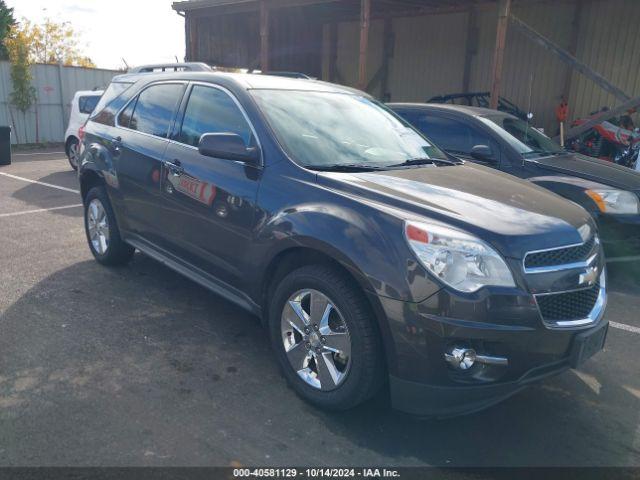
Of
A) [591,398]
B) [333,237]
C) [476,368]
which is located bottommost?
[591,398]

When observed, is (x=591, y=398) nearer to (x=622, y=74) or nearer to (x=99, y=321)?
(x=99, y=321)

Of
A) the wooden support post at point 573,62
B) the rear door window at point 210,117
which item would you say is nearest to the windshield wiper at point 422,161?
the rear door window at point 210,117

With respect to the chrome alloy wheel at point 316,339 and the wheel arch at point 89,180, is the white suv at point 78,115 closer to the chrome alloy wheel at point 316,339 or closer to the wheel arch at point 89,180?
the wheel arch at point 89,180

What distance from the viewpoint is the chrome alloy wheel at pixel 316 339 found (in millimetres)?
2900

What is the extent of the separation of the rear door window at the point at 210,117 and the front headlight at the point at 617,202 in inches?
145

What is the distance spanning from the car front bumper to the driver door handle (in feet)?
6.62

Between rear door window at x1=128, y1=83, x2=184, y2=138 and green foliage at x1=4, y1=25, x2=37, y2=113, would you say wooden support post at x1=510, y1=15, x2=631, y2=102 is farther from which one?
green foliage at x1=4, y1=25, x2=37, y2=113

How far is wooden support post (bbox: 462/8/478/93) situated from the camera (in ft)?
50.4

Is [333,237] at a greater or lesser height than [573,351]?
greater

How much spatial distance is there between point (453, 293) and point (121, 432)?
1811 millimetres

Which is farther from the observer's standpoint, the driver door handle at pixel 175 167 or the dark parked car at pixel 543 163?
the dark parked car at pixel 543 163

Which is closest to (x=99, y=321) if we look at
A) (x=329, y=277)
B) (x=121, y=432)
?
(x=121, y=432)

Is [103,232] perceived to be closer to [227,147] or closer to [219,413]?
[227,147]

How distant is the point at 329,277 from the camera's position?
2.87 m
